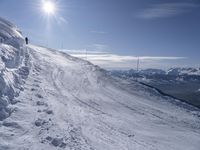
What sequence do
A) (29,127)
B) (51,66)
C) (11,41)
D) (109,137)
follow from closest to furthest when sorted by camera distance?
1. (29,127)
2. (109,137)
3. (11,41)
4. (51,66)

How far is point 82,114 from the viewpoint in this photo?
87.5ft

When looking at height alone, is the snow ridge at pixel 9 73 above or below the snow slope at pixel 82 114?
above

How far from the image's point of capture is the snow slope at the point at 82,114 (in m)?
19.1

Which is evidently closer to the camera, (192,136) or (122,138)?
(122,138)

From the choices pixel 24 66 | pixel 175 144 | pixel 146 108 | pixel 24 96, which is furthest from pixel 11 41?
pixel 175 144

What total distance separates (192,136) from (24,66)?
1899 centimetres

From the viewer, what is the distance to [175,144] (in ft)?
83.4

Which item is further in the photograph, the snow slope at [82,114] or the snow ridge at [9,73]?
the snow ridge at [9,73]

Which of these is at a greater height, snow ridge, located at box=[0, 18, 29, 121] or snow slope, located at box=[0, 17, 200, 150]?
snow ridge, located at box=[0, 18, 29, 121]

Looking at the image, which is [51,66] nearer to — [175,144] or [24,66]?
[24,66]

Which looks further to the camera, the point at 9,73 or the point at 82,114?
the point at 9,73

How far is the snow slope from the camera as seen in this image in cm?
1911

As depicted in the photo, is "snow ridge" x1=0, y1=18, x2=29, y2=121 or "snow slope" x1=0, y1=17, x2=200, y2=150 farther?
"snow ridge" x1=0, y1=18, x2=29, y2=121

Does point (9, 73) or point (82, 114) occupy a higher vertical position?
point (9, 73)
